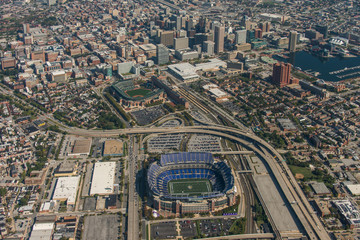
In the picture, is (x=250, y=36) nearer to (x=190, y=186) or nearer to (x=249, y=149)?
(x=249, y=149)

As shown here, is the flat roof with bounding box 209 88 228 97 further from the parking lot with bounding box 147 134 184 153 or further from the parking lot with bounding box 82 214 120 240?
the parking lot with bounding box 82 214 120 240

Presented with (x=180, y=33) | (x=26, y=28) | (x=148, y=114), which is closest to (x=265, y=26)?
(x=180, y=33)

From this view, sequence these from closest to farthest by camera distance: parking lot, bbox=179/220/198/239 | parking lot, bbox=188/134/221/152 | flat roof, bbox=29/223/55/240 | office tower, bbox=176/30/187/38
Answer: flat roof, bbox=29/223/55/240, parking lot, bbox=179/220/198/239, parking lot, bbox=188/134/221/152, office tower, bbox=176/30/187/38

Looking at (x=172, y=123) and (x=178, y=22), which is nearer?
(x=172, y=123)

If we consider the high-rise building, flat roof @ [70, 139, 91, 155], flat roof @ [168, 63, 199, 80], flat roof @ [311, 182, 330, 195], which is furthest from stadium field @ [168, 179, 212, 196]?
the high-rise building

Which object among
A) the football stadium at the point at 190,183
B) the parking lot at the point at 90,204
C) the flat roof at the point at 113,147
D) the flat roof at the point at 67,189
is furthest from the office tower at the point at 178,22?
the parking lot at the point at 90,204

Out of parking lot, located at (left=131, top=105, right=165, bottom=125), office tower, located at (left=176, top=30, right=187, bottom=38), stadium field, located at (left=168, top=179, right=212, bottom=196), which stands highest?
office tower, located at (left=176, top=30, right=187, bottom=38)

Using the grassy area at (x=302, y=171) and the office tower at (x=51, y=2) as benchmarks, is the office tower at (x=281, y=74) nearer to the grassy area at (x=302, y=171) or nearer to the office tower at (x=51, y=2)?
the grassy area at (x=302, y=171)
